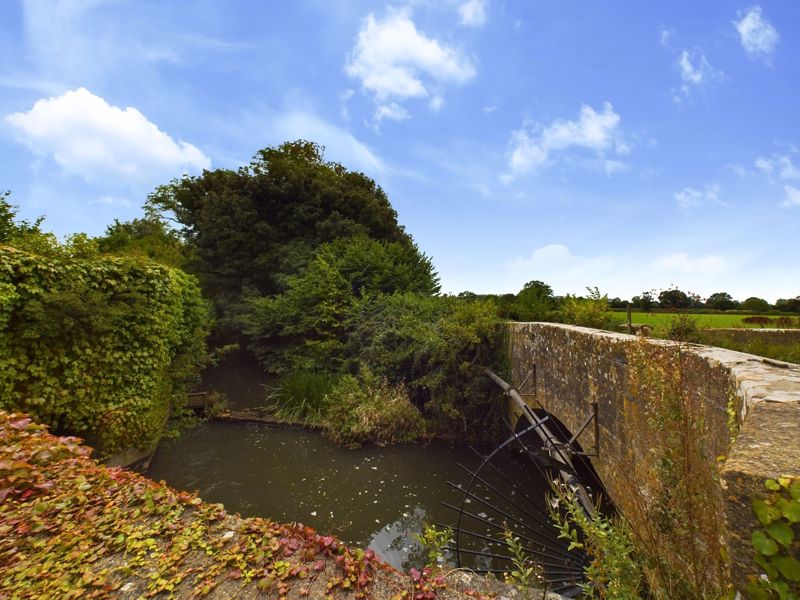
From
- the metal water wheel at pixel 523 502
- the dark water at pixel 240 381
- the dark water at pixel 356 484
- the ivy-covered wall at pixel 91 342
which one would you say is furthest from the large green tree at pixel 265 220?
the metal water wheel at pixel 523 502

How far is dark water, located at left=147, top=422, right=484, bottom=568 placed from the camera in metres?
6.08

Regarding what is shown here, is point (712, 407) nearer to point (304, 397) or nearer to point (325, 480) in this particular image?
point (325, 480)

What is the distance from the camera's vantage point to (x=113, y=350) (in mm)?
5930

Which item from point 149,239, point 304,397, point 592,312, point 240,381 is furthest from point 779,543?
point 149,239

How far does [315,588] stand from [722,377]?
113 inches

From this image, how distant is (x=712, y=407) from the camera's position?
95.0 inches

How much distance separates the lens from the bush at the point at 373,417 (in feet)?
30.3

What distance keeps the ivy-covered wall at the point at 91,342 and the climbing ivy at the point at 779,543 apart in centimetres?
678

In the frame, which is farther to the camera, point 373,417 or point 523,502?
point 373,417

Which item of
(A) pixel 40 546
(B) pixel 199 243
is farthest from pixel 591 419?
(B) pixel 199 243

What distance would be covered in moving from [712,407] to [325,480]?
6.95 m

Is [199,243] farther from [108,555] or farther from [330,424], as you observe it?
[108,555]

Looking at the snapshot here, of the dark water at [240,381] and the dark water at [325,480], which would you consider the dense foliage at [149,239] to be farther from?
the dark water at [325,480]

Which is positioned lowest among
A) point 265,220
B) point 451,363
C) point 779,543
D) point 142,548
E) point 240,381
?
point 240,381
